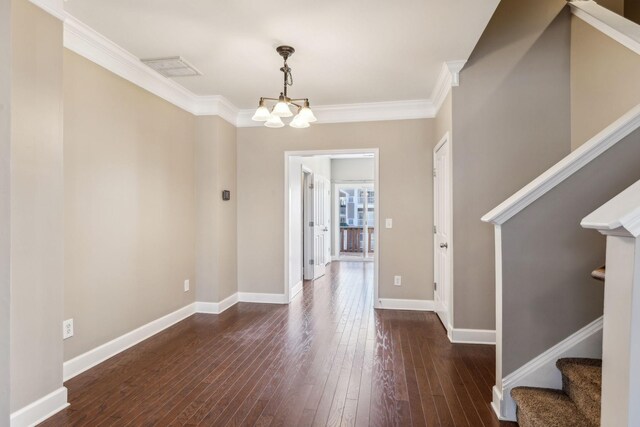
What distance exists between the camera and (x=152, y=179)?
11.7 ft

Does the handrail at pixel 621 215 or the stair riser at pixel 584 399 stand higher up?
the handrail at pixel 621 215

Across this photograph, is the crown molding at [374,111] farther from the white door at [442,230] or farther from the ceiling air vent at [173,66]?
the ceiling air vent at [173,66]

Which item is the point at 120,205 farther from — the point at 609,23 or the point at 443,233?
the point at 609,23

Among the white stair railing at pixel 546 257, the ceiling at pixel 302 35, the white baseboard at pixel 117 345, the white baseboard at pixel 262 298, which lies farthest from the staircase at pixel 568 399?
the white baseboard at pixel 262 298

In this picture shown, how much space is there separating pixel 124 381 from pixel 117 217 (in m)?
1.32

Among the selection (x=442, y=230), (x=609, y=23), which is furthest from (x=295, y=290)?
(x=609, y=23)

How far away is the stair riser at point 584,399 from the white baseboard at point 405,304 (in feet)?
8.00

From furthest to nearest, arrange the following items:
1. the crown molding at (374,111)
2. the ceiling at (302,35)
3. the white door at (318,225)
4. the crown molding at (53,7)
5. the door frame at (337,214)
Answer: the door frame at (337,214) → the white door at (318,225) → the crown molding at (374,111) → the ceiling at (302,35) → the crown molding at (53,7)

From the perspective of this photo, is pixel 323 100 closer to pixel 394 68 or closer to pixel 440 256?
pixel 394 68

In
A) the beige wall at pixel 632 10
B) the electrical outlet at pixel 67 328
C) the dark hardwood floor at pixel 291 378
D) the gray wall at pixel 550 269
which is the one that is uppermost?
the beige wall at pixel 632 10

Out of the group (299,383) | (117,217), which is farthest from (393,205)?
(117,217)

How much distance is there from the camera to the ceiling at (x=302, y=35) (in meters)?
2.42

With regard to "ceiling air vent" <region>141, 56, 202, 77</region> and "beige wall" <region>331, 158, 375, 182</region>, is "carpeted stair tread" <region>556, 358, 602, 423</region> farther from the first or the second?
"beige wall" <region>331, 158, 375, 182</region>

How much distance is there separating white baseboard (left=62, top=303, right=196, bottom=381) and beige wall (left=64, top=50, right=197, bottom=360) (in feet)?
0.19
